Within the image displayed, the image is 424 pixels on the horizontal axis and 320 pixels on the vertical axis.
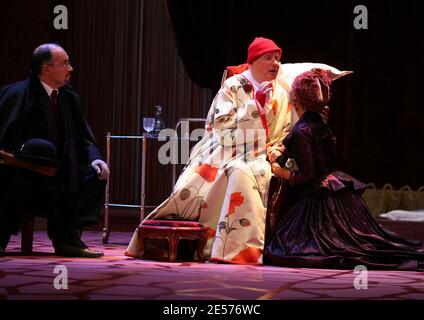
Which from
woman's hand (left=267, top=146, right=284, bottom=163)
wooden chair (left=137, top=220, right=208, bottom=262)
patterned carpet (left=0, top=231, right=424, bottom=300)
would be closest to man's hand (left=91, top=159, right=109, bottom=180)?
wooden chair (left=137, top=220, right=208, bottom=262)

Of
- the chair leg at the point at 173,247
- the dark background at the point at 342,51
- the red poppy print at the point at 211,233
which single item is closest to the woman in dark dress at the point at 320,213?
the red poppy print at the point at 211,233

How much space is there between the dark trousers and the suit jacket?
2.7 inches

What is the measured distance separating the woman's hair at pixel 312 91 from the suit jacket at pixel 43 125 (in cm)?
128

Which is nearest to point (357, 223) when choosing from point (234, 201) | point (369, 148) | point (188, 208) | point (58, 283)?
point (234, 201)

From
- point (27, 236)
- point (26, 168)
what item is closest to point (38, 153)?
point (26, 168)

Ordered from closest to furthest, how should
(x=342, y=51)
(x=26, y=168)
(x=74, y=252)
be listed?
1. (x=26, y=168)
2. (x=74, y=252)
3. (x=342, y=51)

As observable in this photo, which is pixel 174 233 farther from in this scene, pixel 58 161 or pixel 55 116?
pixel 55 116

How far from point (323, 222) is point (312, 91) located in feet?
2.55

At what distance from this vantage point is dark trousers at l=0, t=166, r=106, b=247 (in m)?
4.28

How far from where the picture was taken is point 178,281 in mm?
3336

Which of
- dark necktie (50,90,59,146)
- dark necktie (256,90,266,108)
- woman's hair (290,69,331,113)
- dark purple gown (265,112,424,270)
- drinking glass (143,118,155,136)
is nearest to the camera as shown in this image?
dark purple gown (265,112,424,270)

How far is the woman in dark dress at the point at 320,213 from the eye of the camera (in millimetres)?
4148

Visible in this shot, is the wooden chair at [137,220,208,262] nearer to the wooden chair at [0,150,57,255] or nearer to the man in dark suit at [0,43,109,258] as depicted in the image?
the man in dark suit at [0,43,109,258]

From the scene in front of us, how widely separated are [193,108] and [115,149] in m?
1.00
